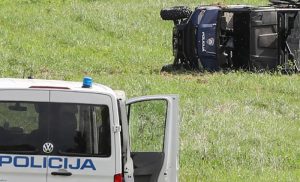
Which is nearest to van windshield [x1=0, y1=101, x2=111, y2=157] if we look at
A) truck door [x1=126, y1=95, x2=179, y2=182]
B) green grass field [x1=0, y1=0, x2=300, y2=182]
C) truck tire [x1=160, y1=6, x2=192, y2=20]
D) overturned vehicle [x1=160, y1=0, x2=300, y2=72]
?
truck door [x1=126, y1=95, x2=179, y2=182]

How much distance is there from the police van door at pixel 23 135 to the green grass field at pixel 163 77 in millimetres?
4331

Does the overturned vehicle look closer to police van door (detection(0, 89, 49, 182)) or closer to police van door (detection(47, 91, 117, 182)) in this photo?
police van door (detection(47, 91, 117, 182))

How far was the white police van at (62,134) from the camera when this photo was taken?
8.52m

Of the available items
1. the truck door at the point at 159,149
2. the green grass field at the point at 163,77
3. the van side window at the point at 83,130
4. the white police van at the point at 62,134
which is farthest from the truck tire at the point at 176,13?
the van side window at the point at 83,130

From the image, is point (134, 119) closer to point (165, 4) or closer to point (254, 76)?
point (254, 76)

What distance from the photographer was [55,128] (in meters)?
8.60

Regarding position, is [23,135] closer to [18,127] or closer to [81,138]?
[18,127]

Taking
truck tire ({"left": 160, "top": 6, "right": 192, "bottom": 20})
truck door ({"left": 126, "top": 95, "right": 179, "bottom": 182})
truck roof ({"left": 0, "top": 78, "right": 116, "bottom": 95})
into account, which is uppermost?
truck tire ({"left": 160, "top": 6, "right": 192, "bottom": 20})

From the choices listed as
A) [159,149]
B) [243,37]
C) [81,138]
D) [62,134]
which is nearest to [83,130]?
[81,138]

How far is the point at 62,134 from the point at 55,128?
3.7 inches

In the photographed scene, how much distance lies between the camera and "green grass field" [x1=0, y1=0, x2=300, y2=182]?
45.0 ft

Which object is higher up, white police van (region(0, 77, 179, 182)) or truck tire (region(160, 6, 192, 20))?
truck tire (region(160, 6, 192, 20))

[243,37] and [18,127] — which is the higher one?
[243,37]

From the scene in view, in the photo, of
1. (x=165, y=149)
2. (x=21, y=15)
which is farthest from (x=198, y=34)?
(x=165, y=149)
